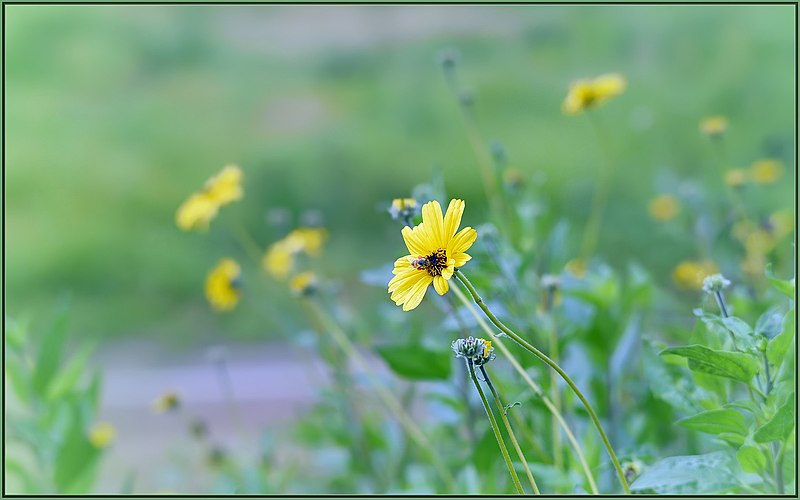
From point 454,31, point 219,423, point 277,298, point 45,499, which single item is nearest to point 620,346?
point 45,499

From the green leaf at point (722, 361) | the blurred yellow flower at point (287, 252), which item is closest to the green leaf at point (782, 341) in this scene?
the green leaf at point (722, 361)

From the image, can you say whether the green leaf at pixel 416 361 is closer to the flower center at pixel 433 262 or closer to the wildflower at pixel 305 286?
the wildflower at pixel 305 286

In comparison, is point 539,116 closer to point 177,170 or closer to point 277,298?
point 277,298

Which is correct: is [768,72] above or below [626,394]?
above

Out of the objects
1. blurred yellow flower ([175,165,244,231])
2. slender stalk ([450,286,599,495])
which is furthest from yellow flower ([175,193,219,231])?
slender stalk ([450,286,599,495])

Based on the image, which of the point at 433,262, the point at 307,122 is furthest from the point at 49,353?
the point at 307,122

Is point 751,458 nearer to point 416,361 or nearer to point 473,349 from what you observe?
point 473,349

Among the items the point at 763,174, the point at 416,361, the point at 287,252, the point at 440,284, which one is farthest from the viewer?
the point at 763,174
